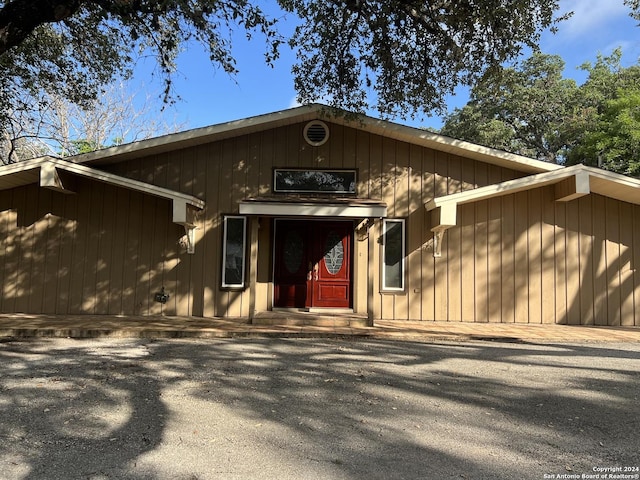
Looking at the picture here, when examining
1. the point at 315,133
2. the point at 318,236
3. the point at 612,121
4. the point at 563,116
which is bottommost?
the point at 318,236

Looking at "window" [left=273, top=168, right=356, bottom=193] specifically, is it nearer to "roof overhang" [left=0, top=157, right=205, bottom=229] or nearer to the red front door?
the red front door

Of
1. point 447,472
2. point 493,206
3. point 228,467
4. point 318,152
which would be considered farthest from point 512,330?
point 228,467

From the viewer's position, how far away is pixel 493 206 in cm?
897

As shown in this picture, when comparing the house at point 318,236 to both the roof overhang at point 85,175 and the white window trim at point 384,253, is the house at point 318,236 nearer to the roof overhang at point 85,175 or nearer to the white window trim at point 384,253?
the white window trim at point 384,253

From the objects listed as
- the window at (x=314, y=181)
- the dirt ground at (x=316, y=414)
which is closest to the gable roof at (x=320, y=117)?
the window at (x=314, y=181)

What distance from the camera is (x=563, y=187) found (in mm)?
8570

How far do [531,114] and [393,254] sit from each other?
19.9 metres

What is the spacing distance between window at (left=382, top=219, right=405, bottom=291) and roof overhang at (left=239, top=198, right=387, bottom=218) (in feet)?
3.96

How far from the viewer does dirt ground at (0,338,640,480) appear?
264cm

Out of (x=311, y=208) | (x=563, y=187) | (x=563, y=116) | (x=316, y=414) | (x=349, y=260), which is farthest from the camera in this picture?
(x=563, y=116)

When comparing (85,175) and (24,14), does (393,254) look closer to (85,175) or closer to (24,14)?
(85,175)

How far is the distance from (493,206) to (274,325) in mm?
5057

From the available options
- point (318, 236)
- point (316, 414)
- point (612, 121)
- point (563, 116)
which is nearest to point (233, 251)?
point (318, 236)

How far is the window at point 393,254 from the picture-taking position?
29.3ft
